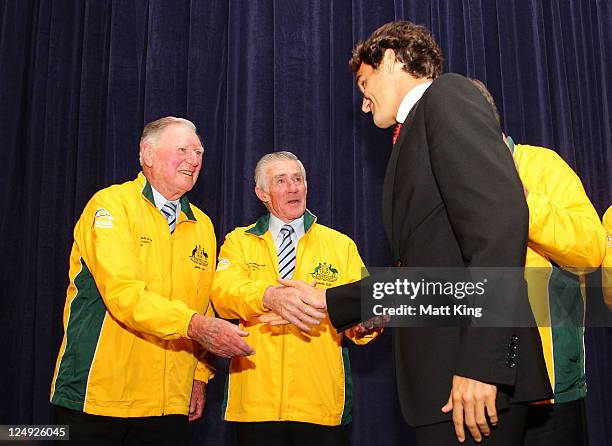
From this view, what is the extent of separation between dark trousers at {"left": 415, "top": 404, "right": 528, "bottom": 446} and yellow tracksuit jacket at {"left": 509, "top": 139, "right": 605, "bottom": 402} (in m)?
0.41

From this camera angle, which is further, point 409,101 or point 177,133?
point 177,133

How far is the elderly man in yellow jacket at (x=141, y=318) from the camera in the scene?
2.17 metres

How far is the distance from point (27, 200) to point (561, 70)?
10.7 ft

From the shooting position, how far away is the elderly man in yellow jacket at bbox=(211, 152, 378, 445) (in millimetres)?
2400

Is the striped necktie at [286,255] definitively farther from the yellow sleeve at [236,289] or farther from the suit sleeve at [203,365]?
the suit sleeve at [203,365]

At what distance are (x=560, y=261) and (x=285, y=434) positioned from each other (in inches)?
50.1

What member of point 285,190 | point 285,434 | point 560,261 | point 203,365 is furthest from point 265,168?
point 560,261

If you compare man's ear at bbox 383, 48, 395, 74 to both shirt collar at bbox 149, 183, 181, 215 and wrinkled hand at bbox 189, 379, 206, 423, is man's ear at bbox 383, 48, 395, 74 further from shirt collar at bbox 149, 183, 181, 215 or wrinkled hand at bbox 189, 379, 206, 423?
wrinkled hand at bbox 189, 379, 206, 423

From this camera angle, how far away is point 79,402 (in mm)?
2166

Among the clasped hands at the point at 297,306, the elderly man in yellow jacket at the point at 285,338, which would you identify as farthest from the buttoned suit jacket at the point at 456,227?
the elderly man in yellow jacket at the point at 285,338

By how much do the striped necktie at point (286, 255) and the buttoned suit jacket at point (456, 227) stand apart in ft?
3.82

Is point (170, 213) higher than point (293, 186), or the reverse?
point (293, 186)

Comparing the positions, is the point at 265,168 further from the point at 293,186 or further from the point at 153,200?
the point at 153,200

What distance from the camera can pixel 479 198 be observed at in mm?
1248
